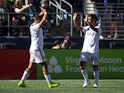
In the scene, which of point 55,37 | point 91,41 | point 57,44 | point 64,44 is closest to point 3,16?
point 55,37

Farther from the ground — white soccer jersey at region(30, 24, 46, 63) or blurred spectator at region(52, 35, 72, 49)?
white soccer jersey at region(30, 24, 46, 63)

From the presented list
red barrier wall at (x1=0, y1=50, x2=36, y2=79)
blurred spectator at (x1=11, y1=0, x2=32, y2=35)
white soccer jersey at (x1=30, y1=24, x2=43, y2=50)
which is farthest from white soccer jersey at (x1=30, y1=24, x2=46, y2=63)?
blurred spectator at (x1=11, y1=0, x2=32, y2=35)

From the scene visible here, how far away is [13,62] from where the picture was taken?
19266mm

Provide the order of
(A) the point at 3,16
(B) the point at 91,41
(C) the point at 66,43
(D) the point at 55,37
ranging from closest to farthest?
(B) the point at 91,41 → (C) the point at 66,43 → (D) the point at 55,37 → (A) the point at 3,16

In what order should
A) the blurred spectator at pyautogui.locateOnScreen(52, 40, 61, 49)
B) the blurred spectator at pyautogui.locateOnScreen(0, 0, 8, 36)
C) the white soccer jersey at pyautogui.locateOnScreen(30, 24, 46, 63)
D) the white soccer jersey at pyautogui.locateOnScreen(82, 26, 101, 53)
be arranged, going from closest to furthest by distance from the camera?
the white soccer jersey at pyautogui.locateOnScreen(30, 24, 46, 63) → the white soccer jersey at pyautogui.locateOnScreen(82, 26, 101, 53) → the blurred spectator at pyautogui.locateOnScreen(52, 40, 61, 49) → the blurred spectator at pyautogui.locateOnScreen(0, 0, 8, 36)

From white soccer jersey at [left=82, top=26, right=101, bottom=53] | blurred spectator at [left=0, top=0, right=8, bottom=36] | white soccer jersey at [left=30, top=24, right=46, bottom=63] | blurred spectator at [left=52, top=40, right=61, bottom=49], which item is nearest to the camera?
white soccer jersey at [left=30, top=24, right=46, bottom=63]

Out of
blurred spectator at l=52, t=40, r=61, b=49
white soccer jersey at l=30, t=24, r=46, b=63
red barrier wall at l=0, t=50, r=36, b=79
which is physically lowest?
red barrier wall at l=0, t=50, r=36, b=79

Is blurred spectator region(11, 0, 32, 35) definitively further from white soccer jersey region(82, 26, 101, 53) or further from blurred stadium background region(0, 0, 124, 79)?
white soccer jersey region(82, 26, 101, 53)

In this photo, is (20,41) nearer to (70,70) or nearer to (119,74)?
(70,70)

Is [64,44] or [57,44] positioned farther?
[57,44]

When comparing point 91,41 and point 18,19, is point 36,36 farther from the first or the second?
Result: point 18,19

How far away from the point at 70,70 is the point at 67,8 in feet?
19.1

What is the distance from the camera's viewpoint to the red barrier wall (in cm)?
1914

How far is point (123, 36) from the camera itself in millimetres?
21906
